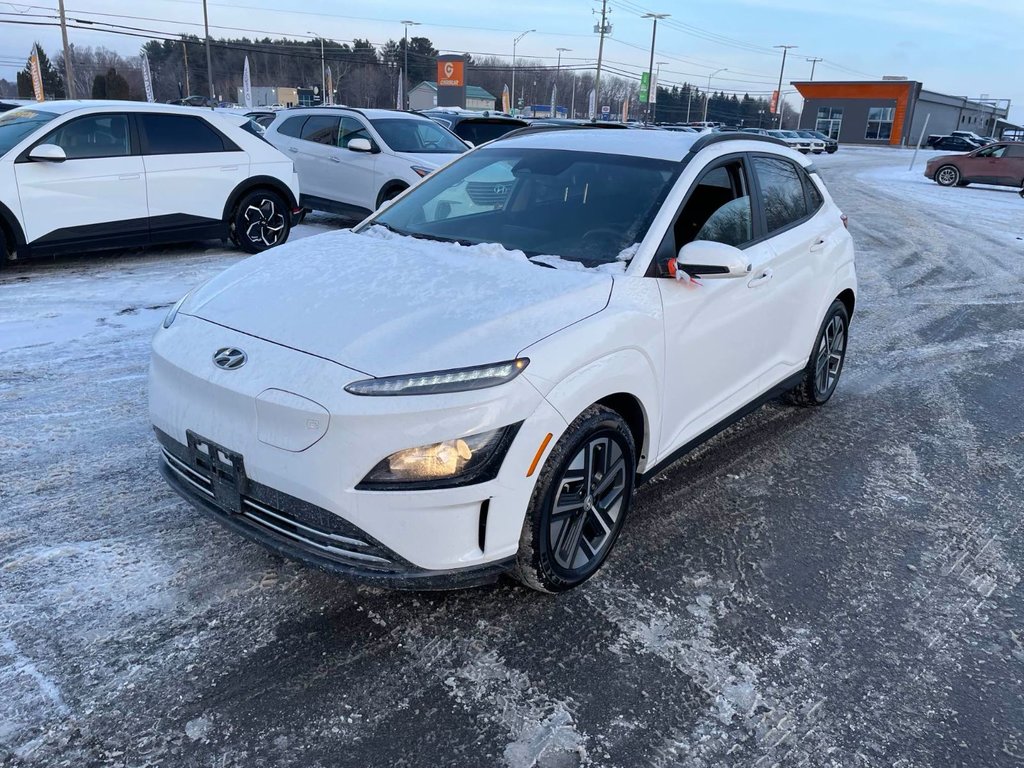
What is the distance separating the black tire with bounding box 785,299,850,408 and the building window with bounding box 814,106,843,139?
79.6m

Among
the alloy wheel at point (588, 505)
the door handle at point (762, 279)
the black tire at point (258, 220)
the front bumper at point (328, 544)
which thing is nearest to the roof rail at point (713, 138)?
the door handle at point (762, 279)

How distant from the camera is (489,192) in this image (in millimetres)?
4234

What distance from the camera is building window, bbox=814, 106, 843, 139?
3000 inches

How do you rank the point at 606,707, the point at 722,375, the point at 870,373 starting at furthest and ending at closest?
the point at 870,373 < the point at 722,375 < the point at 606,707

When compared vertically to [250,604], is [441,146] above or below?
above

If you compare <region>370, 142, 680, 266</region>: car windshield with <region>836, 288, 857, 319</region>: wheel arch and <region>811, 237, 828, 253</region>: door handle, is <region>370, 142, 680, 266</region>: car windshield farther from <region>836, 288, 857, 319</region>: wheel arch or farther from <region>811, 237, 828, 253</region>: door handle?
<region>836, 288, 857, 319</region>: wheel arch

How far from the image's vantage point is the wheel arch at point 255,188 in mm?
9219

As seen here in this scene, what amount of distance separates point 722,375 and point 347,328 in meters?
1.97

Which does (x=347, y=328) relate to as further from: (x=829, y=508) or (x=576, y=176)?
(x=829, y=508)

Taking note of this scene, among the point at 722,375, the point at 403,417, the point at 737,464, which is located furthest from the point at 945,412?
the point at 403,417

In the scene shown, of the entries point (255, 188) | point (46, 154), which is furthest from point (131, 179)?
point (255, 188)

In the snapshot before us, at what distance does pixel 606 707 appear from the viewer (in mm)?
2607

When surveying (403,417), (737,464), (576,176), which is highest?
(576,176)

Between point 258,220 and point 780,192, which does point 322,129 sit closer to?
point 258,220
